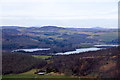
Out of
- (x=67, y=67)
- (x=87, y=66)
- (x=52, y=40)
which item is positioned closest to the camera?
(x=87, y=66)

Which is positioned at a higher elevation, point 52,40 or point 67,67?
point 52,40

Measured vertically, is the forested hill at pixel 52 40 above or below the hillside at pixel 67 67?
above

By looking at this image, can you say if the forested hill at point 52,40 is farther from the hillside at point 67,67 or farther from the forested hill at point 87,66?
the forested hill at point 87,66

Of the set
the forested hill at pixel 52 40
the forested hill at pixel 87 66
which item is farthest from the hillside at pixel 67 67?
the forested hill at pixel 52 40

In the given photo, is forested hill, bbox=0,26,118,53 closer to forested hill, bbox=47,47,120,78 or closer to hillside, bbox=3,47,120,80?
hillside, bbox=3,47,120,80

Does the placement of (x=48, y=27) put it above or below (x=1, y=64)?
above

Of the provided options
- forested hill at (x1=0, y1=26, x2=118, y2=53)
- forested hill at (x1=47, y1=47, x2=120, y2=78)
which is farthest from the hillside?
forested hill at (x1=0, y1=26, x2=118, y2=53)

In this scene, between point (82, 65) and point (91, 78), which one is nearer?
point (91, 78)

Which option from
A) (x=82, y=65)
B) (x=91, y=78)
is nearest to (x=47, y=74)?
(x=82, y=65)

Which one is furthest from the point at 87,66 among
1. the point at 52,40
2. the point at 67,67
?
the point at 52,40

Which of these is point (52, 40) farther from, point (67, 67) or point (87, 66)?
point (87, 66)

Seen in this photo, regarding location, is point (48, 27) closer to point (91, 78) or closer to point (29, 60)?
point (29, 60)
